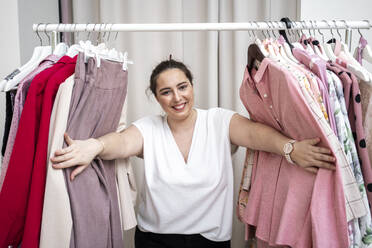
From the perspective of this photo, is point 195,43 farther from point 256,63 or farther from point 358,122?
point 358,122

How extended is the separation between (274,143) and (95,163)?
0.63 m

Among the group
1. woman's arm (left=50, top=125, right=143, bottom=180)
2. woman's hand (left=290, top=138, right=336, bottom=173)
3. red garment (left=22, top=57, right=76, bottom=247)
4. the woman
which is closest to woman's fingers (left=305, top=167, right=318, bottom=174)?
woman's hand (left=290, top=138, right=336, bottom=173)

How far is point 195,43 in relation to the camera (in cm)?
187

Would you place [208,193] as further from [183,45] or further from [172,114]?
[183,45]

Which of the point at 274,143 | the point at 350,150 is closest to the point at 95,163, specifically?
the point at 274,143

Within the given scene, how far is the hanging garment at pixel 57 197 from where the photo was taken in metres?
0.91

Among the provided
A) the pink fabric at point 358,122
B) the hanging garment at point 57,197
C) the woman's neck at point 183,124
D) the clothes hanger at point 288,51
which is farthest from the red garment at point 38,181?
the pink fabric at point 358,122

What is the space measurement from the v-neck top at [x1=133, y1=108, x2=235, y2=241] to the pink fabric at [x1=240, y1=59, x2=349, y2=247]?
16 cm

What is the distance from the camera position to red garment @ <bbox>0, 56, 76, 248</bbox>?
907 mm

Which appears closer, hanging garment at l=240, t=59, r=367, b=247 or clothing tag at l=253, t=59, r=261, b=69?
hanging garment at l=240, t=59, r=367, b=247

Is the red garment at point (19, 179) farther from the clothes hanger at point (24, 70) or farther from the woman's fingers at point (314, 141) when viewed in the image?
the woman's fingers at point (314, 141)

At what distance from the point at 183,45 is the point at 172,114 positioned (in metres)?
0.73

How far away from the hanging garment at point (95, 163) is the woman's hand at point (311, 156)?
25.4 inches

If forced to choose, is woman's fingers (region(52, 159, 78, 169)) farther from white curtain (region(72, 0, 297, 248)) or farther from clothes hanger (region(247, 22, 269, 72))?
white curtain (region(72, 0, 297, 248))
